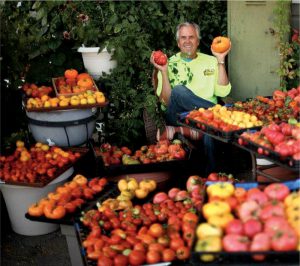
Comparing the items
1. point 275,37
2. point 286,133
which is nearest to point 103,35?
point 275,37

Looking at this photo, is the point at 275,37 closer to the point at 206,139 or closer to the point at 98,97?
the point at 206,139

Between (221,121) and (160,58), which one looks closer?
(221,121)

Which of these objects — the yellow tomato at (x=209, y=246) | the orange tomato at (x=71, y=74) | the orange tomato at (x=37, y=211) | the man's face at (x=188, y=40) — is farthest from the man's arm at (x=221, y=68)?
the yellow tomato at (x=209, y=246)

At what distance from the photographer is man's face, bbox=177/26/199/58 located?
552cm

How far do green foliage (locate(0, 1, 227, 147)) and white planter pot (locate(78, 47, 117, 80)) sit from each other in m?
0.10

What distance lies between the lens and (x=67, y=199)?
380 cm

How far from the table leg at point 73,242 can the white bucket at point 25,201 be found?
982 mm

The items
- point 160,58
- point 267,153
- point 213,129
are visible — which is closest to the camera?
point 267,153

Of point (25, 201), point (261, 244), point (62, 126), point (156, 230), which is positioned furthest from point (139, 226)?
point (62, 126)

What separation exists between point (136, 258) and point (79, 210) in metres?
0.82

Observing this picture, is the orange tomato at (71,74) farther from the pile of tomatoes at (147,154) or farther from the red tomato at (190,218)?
the red tomato at (190,218)

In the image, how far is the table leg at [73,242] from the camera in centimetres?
362

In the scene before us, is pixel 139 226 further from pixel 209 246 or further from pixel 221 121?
pixel 221 121

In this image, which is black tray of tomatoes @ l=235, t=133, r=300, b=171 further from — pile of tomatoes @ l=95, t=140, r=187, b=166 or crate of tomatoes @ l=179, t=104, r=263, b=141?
pile of tomatoes @ l=95, t=140, r=187, b=166
